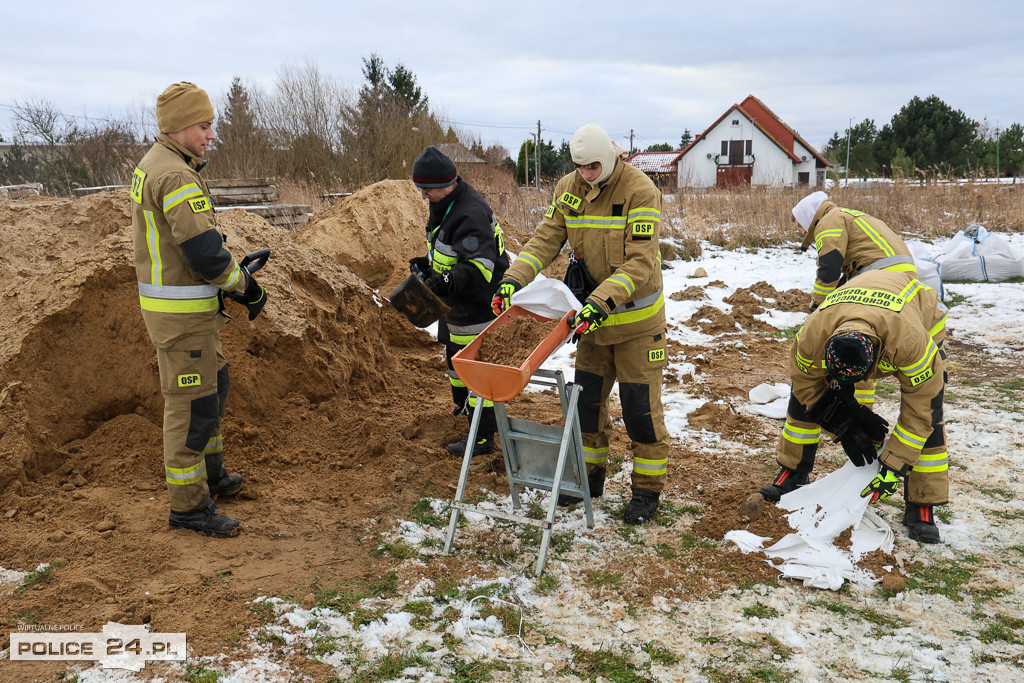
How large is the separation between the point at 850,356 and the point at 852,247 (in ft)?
7.55

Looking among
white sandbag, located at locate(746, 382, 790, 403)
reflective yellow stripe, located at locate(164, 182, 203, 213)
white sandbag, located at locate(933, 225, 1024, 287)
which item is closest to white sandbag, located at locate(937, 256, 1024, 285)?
white sandbag, located at locate(933, 225, 1024, 287)

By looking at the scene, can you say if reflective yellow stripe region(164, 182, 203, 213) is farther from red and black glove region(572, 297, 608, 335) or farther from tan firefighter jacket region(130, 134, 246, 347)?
red and black glove region(572, 297, 608, 335)

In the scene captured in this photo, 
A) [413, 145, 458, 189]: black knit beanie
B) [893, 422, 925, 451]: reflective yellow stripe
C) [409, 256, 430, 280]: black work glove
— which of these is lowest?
[893, 422, 925, 451]: reflective yellow stripe

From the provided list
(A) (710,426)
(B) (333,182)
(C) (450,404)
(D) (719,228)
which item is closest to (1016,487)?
(A) (710,426)

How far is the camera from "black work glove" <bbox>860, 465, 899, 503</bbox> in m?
3.57

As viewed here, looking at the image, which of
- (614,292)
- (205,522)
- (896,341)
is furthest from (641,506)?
(205,522)

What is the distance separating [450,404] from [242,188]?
7.04 metres

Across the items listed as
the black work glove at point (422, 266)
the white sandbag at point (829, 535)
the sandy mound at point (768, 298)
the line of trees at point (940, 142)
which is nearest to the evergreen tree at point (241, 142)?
the sandy mound at point (768, 298)

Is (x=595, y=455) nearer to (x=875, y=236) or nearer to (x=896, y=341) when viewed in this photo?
A: (x=896, y=341)

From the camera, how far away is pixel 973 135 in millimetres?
29609

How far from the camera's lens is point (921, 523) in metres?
3.92

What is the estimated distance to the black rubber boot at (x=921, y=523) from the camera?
12.7 feet

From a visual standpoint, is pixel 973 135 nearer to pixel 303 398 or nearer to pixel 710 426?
pixel 710 426

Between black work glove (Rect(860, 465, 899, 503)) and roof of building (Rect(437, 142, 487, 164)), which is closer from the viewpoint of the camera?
black work glove (Rect(860, 465, 899, 503))
